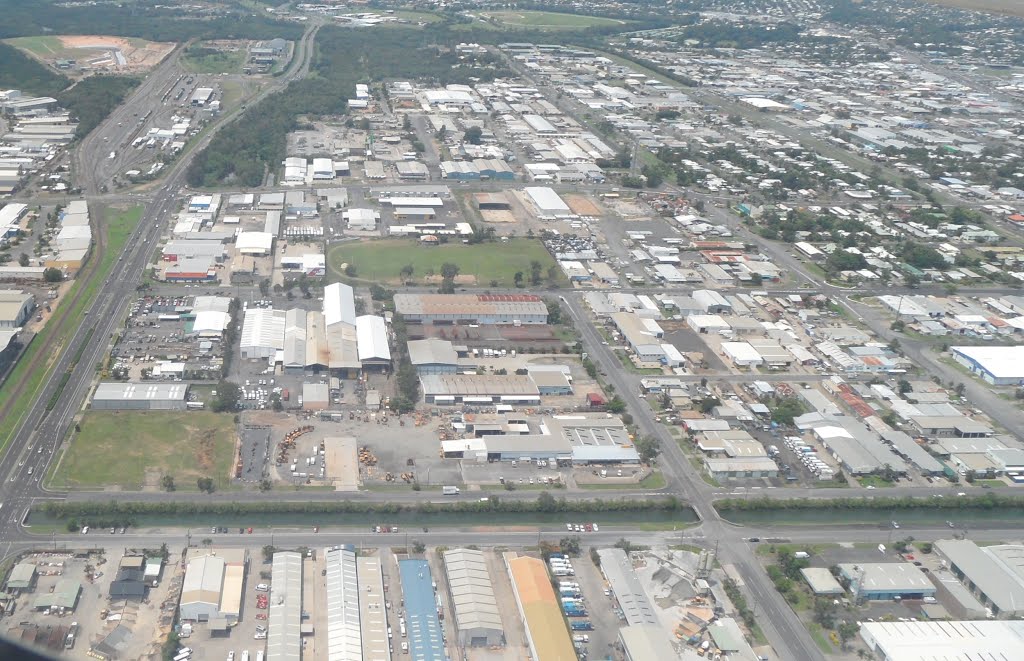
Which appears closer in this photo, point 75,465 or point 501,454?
point 75,465

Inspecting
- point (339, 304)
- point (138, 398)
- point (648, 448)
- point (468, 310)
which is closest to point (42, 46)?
point (339, 304)

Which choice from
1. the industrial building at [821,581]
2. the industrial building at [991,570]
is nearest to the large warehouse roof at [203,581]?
the industrial building at [821,581]

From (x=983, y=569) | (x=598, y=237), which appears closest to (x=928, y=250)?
(x=598, y=237)

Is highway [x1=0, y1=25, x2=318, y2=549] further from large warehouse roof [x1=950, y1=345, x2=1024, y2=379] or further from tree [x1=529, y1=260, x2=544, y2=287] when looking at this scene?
large warehouse roof [x1=950, y1=345, x2=1024, y2=379]

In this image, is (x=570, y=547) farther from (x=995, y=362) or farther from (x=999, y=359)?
(x=999, y=359)

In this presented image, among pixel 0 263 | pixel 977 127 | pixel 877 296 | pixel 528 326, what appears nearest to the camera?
pixel 528 326

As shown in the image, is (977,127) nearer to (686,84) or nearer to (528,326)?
(686,84)

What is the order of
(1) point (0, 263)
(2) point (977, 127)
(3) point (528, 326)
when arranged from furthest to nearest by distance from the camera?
(2) point (977, 127)
(1) point (0, 263)
(3) point (528, 326)

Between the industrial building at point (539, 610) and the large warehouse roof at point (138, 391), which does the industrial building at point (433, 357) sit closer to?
the large warehouse roof at point (138, 391)
